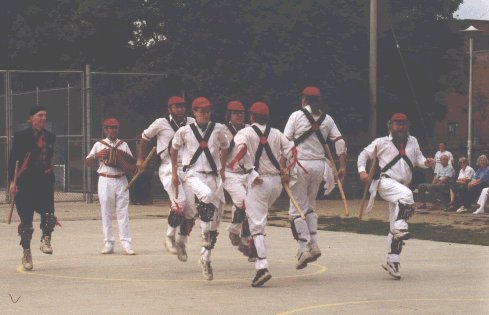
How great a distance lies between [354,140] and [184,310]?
3199cm

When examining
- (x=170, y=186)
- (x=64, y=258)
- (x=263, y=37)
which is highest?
(x=263, y=37)

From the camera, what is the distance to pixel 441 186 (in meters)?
29.2

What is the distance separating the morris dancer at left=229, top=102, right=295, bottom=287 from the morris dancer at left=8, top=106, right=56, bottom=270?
9.78ft

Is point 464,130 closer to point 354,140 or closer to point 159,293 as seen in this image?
point 354,140

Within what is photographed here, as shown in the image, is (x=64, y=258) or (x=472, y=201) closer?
(x=64, y=258)

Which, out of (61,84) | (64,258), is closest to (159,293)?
(64,258)

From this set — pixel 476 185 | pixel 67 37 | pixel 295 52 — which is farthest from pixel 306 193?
pixel 67 37

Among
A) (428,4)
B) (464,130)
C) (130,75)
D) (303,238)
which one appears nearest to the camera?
(303,238)

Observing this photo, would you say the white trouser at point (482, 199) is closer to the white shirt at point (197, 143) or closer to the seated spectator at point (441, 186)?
the seated spectator at point (441, 186)

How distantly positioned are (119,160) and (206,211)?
436 centimetres

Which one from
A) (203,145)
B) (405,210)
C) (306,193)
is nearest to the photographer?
(203,145)

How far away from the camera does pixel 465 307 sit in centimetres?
1166

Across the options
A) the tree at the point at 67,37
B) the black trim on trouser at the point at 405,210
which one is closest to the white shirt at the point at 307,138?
the black trim on trouser at the point at 405,210

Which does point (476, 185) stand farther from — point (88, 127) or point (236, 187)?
point (236, 187)
